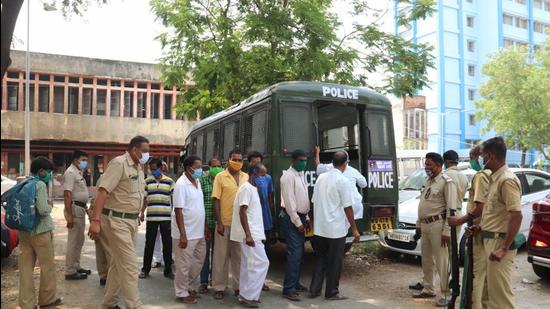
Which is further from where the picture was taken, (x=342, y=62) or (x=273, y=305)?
(x=342, y=62)

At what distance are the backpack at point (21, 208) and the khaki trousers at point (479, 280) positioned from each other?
4491 mm

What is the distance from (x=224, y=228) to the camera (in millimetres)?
5953

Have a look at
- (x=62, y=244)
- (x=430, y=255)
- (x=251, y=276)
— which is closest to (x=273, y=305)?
(x=251, y=276)

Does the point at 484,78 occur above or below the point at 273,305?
above

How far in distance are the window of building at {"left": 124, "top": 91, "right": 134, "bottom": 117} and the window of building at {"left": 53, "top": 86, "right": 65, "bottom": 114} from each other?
118 inches

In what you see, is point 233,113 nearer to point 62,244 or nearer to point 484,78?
point 62,244

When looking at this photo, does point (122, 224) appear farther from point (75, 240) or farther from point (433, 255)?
point (433, 255)

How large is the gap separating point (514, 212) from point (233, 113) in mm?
5451

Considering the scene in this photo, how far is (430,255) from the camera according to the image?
5.85 meters

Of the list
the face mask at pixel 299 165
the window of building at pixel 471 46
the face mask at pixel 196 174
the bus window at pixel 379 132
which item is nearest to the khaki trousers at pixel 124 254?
the face mask at pixel 196 174

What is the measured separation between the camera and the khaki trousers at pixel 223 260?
19.5ft

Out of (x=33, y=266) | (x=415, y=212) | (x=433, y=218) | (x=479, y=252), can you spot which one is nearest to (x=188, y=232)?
(x=33, y=266)

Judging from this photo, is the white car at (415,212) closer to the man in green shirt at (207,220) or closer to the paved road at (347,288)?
the paved road at (347,288)

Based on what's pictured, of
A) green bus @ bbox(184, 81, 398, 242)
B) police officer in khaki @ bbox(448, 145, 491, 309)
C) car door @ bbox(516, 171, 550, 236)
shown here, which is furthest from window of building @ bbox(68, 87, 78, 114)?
police officer in khaki @ bbox(448, 145, 491, 309)
